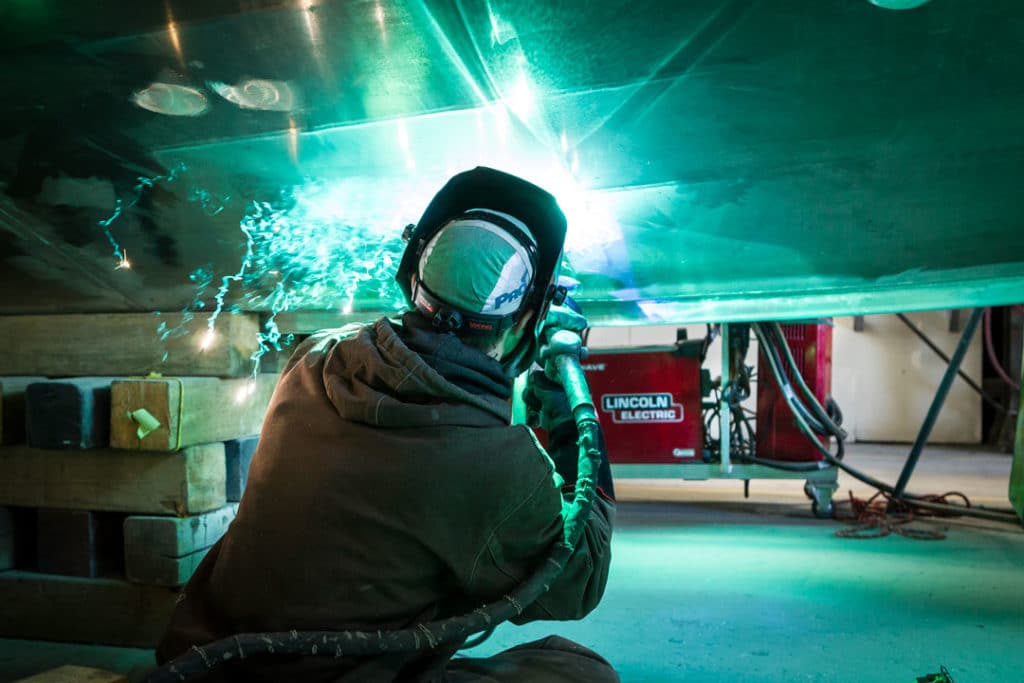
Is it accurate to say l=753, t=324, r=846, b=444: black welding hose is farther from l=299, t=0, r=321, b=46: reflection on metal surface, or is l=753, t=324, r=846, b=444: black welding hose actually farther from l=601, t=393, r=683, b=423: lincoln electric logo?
l=299, t=0, r=321, b=46: reflection on metal surface

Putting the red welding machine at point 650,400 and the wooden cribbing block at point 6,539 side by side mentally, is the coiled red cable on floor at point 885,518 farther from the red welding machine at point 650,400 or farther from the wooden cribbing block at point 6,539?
the wooden cribbing block at point 6,539

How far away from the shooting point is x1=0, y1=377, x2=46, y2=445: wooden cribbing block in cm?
244

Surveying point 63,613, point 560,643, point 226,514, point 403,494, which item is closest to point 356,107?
point 403,494

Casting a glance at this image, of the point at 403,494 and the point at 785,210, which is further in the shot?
the point at 785,210

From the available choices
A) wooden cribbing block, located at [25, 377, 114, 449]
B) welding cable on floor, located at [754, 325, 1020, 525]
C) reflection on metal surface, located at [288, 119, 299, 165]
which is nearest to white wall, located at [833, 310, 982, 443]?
welding cable on floor, located at [754, 325, 1020, 525]

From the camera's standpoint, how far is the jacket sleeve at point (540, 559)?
1.16m

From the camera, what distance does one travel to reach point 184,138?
179 cm

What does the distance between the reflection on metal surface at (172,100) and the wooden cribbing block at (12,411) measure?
4.37 feet

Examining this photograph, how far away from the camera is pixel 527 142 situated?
176cm

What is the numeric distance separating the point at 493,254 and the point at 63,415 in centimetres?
180

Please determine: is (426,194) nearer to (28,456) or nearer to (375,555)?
(375,555)

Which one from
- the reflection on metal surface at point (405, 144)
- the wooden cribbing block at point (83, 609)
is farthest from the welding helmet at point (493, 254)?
the wooden cribbing block at point (83, 609)

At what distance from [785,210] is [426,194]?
1.06m

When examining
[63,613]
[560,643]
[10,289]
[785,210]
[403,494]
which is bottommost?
[63,613]
